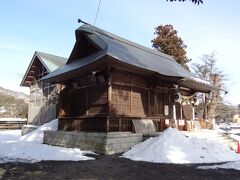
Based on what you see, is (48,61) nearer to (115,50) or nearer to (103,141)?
(115,50)

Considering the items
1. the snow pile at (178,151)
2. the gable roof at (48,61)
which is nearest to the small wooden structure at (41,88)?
the gable roof at (48,61)

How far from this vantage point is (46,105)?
2314 cm

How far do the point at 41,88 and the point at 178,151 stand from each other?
676 inches

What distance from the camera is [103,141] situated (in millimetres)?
11859

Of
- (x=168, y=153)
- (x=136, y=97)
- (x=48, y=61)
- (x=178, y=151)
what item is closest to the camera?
(x=168, y=153)

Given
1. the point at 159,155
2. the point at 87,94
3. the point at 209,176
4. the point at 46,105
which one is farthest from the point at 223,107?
the point at 209,176

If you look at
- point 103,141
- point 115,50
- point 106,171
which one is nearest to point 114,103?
point 103,141

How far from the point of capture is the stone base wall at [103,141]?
11.8 metres

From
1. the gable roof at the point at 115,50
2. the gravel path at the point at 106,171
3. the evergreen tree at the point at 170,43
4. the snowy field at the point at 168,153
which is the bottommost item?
the gravel path at the point at 106,171

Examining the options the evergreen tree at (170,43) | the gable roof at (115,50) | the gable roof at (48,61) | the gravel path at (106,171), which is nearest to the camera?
the gravel path at (106,171)

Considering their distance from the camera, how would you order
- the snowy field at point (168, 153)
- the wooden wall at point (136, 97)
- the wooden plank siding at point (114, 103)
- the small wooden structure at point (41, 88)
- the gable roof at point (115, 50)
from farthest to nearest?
the small wooden structure at point (41, 88) → the gable roof at point (115, 50) → the wooden wall at point (136, 97) → the wooden plank siding at point (114, 103) → the snowy field at point (168, 153)

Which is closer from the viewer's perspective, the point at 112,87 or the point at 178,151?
the point at 178,151

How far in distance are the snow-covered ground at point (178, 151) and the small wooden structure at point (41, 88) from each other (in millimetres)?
12345

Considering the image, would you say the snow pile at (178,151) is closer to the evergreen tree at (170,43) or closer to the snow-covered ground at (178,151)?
the snow-covered ground at (178,151)
